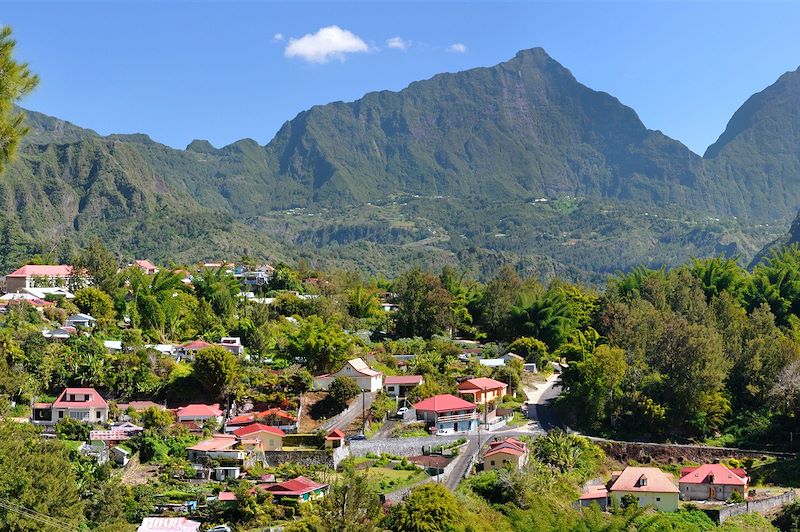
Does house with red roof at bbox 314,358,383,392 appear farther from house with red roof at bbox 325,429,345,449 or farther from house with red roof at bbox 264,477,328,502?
house with red roof at bbox 264,477,328,502

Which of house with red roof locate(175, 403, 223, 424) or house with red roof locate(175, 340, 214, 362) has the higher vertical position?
house with red roof locate(175, 340, 214, 362)

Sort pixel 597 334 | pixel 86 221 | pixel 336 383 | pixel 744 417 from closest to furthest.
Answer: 1. pixel 336 383
2. pixel 744 417
3. pixel 597 334
4. pixel 86 221

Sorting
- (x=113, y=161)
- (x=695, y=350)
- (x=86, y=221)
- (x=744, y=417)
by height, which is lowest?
(x=744, y=417)

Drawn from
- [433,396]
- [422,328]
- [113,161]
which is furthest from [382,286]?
[113,161]

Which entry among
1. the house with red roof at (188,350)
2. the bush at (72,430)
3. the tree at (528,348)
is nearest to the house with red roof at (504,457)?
the bush at (72,430)

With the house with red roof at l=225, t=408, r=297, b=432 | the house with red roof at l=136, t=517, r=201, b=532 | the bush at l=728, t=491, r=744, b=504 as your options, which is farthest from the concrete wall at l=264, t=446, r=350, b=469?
the bush at l=728, t=491, r=744, b=504

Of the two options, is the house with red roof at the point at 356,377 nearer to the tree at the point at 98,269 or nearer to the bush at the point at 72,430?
the bush at the point at 72,430

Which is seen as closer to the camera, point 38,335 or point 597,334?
point 38,335

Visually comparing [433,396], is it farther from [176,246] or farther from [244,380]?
[176,246]
